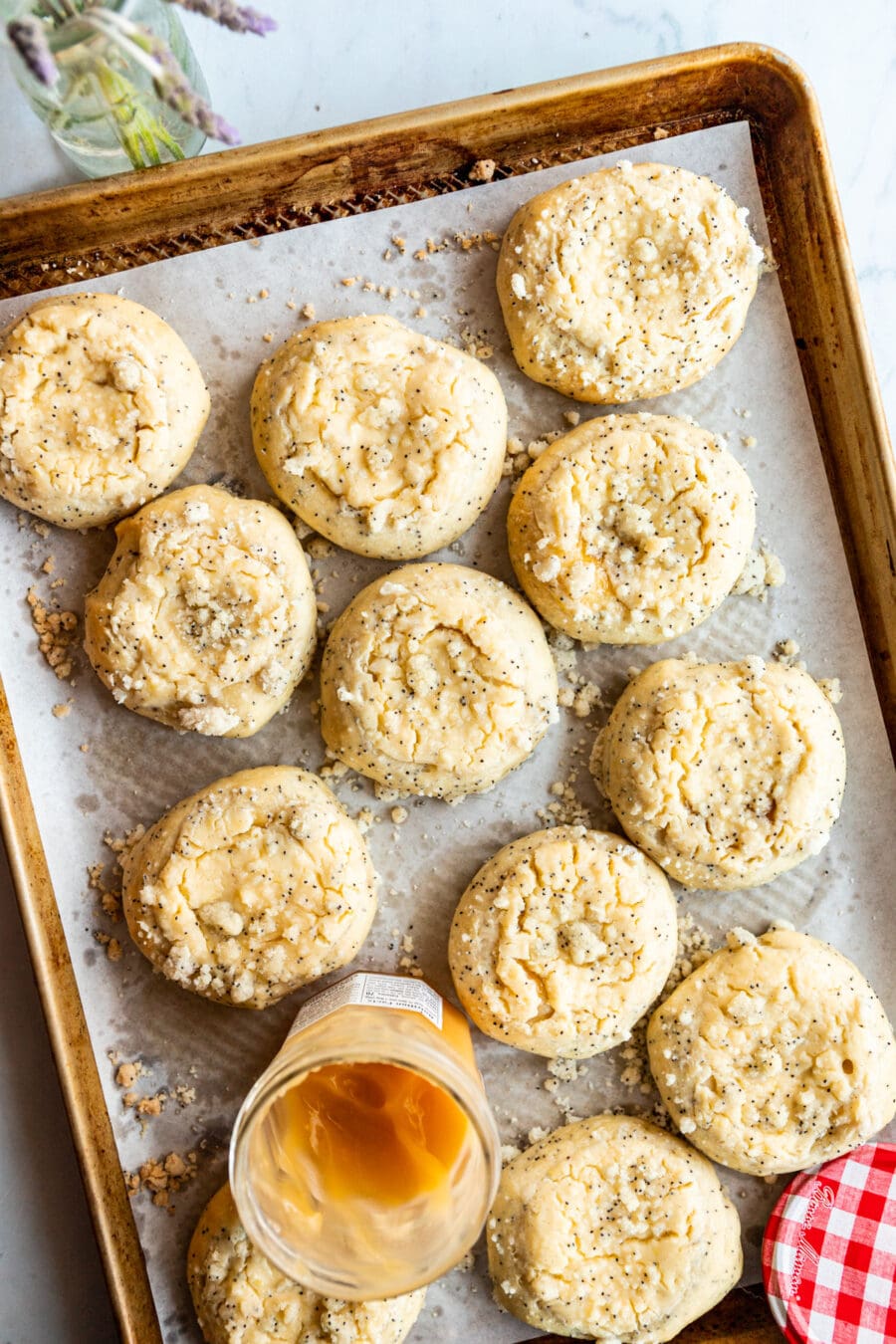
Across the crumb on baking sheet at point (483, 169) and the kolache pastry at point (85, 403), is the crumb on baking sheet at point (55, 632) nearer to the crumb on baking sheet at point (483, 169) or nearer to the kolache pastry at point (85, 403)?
the kolache pastry at point (85, 403)

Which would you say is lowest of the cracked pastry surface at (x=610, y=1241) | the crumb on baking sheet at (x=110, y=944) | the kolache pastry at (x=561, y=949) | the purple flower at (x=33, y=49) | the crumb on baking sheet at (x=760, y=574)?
the cracked pastry surface at (x=610, y=1241)

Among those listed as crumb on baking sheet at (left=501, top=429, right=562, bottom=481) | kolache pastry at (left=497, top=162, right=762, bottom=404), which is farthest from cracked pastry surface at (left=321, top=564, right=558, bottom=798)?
kolache pastry at (left=497, top=162, right=762, bottom=404)

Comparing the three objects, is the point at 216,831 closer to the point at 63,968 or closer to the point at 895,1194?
the point at 63,968

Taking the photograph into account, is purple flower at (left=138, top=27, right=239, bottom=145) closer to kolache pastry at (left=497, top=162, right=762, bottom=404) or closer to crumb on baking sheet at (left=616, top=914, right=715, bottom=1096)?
kolache pastry at (left=497, top=162, right=762, bottom=404)

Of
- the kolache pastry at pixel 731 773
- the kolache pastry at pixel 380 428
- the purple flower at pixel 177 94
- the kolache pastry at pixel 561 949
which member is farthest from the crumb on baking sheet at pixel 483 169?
the kolache pastry at pixel 561 949

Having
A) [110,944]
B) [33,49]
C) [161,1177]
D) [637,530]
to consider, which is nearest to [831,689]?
[637,530]

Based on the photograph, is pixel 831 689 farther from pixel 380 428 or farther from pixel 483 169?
pixel 483 169
